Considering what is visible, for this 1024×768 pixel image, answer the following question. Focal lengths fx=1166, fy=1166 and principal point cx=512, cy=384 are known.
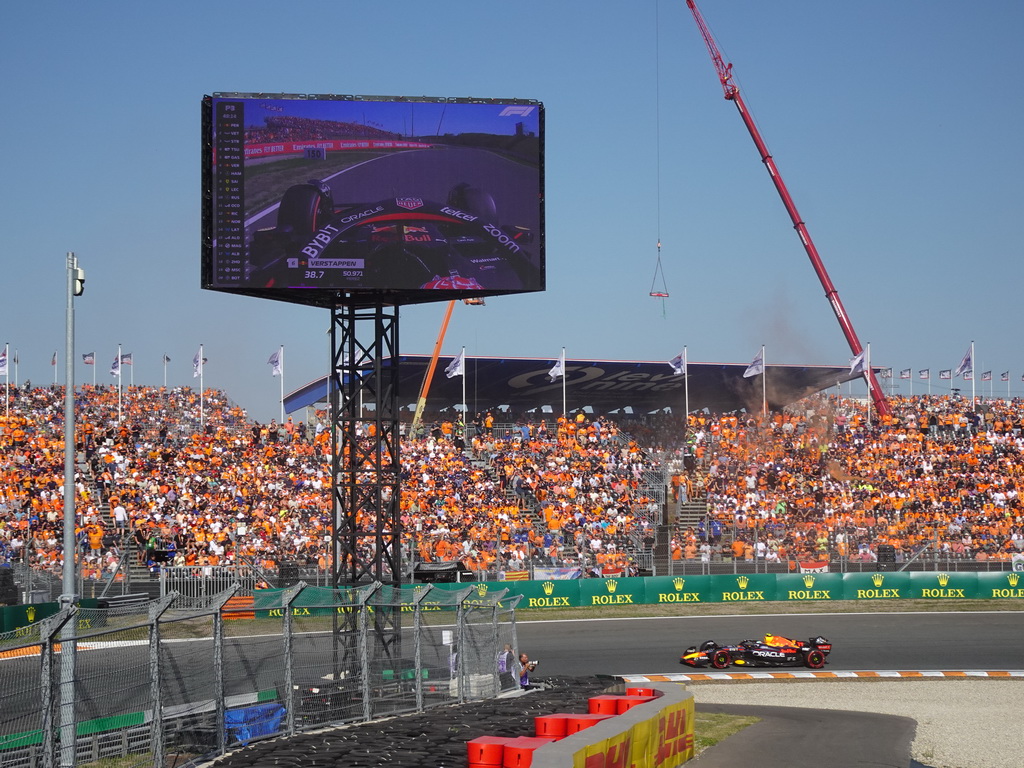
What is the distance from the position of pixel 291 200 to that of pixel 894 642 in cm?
2105

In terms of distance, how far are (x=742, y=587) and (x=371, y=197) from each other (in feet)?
75.7

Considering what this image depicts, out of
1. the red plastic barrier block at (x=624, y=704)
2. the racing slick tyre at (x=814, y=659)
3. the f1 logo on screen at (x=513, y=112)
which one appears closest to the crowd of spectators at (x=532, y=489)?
the racing slick tyre at (x=814, y=659)

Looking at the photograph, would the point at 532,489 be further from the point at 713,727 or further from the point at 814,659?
the point at 713,727

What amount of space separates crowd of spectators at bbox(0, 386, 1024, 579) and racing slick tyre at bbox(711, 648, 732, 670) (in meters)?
9.41

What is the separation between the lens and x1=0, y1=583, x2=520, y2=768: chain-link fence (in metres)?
9.48

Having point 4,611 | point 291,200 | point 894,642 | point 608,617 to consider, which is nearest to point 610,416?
point 608,617

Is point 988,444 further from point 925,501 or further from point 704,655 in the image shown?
point 704,655

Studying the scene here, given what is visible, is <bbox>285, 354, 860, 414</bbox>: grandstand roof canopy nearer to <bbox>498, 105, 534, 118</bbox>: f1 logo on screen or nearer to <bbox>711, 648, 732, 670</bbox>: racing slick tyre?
<bbox>711, 648, 732, 670</bbox>: racing slick tyre

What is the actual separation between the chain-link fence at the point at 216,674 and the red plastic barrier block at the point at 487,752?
2.94m

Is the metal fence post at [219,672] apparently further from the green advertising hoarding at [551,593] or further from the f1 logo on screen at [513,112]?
the green advertising hoarding at [551,593]

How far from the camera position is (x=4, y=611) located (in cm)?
2688

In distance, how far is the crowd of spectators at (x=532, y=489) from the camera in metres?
37.3

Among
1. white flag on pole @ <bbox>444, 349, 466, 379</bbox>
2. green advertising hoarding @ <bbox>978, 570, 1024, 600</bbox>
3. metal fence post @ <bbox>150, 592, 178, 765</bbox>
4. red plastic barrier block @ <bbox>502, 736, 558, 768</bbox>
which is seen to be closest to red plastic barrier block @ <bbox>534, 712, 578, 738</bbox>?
red plastic barrier block @ <bbox>502, 736, 558, 768</bbox>

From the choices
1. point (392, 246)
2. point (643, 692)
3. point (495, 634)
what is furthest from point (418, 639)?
point (392, 246)
